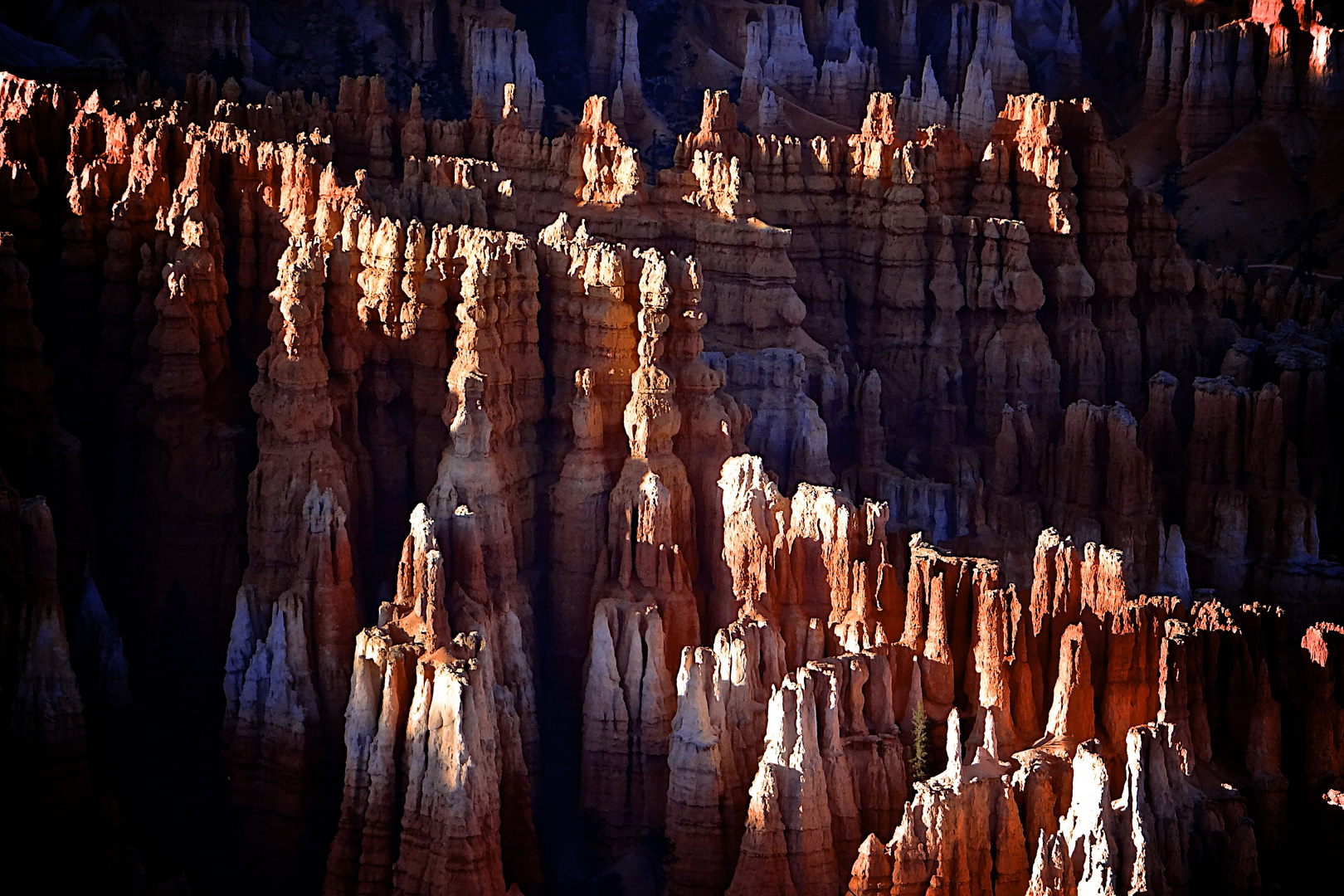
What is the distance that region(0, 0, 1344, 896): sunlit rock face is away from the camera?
32.2 metres

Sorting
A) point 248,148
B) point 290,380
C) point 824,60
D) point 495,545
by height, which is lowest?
point 495,545

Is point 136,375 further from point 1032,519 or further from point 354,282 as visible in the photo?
point 1032,519

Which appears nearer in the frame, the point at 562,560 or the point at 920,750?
the point at 920,750

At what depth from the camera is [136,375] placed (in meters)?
38.2

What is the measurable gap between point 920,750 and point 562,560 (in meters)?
6.62

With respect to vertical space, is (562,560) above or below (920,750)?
above

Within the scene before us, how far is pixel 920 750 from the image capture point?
110 ft

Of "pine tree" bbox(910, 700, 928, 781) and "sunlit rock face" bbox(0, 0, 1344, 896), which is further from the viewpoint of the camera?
"pine tree" bbox(910, 700, 928, 781)

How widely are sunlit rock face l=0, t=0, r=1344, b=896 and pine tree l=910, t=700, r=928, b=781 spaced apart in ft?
0.22

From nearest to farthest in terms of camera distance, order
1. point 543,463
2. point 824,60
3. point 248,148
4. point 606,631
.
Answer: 1. point 606,631
2. point 543,463
3. point 248,148
4. point 824,60

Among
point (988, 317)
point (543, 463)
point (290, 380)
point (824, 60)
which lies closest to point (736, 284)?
point (988, 317)

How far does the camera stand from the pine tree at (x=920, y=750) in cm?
3350

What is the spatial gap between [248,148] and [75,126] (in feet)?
10.0

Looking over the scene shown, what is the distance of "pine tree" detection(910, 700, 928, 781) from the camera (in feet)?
110
